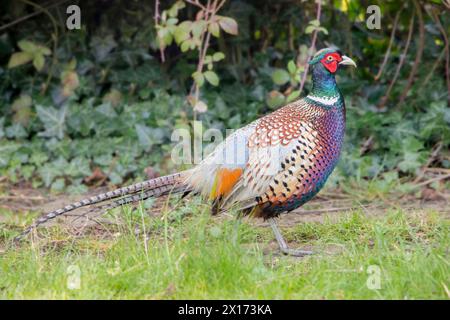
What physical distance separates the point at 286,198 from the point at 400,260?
2.68ft

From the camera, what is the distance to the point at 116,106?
22.9 ft

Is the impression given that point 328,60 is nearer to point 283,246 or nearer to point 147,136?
point 283,246

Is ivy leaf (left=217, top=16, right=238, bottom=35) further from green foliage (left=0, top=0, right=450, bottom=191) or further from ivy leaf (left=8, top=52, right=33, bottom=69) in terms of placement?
ivy leaf (left=8, top=52, right=33, bottom=69)

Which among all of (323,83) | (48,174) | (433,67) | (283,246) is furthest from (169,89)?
(283,246)

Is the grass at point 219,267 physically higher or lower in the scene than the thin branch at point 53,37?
lower

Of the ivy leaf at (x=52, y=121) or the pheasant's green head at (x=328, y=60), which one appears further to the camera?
the ivy leaf at (x=52, y=121)

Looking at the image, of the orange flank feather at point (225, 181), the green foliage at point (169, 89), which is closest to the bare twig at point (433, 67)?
the green foliage at point (169, 89)

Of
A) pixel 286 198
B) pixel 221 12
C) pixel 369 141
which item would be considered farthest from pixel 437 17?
pixel 286 198

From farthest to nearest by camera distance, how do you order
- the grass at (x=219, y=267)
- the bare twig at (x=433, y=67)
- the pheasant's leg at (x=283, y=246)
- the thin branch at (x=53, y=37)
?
1. the thin branch at (x=53, y=37)
2. the bare twig at (x=433, y=67)
3. the pheasant's leg at (x=283, y=246)
4. the grass at (x=219, y=267)

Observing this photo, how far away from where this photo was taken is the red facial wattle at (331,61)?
4617 millimetres

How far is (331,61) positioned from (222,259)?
152cm

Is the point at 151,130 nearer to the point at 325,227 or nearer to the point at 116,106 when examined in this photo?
the point at 116,106

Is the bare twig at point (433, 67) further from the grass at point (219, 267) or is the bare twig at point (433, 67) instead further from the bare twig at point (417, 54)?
the grass at point (219, 267)

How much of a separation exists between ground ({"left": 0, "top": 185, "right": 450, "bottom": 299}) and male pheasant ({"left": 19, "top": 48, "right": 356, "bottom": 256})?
153 mm
